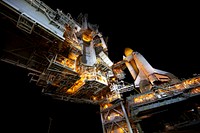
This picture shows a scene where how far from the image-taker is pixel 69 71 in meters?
14.2

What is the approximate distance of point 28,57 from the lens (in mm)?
13906

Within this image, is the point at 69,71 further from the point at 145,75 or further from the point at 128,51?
the point at 128,51

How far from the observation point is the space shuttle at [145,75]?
2195 cm

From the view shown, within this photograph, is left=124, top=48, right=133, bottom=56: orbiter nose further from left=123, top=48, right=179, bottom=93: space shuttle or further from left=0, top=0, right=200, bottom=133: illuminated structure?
left=0, top=0, right=200, bottom=133: illuminated structure

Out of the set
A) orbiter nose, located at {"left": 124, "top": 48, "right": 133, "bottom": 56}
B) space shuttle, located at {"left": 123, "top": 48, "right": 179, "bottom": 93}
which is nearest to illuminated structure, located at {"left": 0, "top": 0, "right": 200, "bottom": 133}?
space shuttle, located at {"left": 123, "top": 48, "right": 179, "bottom": 93}

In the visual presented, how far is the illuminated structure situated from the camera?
38.3 ft

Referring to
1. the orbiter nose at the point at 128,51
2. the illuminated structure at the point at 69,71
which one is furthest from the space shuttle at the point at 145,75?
the orbiter nose at the point at 128,51

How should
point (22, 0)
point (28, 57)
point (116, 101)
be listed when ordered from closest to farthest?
point (22, 0) < point (28, 57) < point (116, 101)

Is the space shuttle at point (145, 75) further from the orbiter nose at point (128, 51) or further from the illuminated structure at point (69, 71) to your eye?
the orbiter nose at point (128, 51)

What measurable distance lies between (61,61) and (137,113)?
12.8 m

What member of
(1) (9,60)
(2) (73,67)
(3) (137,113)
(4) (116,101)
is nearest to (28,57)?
(1) (9,60)

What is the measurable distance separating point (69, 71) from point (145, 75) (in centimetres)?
1716

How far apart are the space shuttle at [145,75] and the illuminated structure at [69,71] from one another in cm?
20

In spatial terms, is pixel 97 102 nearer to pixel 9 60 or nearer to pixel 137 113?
pixel 137 113
